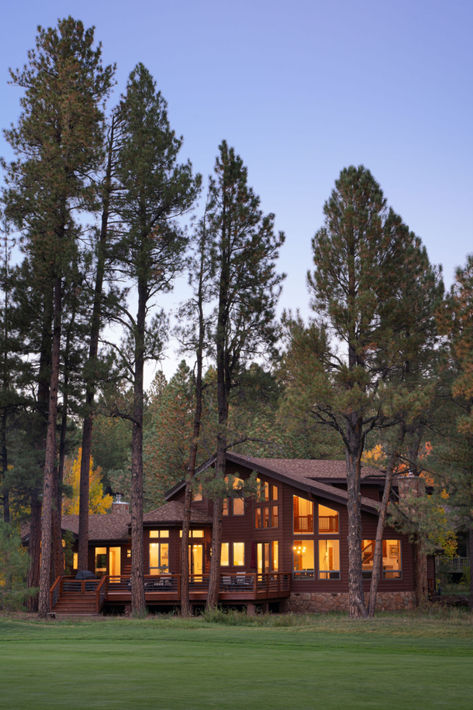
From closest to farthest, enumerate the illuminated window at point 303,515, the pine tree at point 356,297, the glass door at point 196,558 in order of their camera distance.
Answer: the pine tree at point 356,297 < the illuminated window at point 303,515 < the glass door at point 196,558

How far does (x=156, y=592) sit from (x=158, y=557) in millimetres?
5705

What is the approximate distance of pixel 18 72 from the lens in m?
30.1

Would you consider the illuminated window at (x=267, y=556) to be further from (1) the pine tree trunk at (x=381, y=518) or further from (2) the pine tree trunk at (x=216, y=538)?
(1) the pine tree trunk at (x=381, y=518)

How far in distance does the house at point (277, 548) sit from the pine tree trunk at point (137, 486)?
8.10ft

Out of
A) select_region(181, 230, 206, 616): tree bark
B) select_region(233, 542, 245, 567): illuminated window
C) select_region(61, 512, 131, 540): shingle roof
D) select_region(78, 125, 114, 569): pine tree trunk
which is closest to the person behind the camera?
select_region(78, 125, 114, 569): pine tree trunk

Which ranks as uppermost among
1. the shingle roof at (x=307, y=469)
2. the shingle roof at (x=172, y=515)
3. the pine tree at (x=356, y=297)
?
the pine tree at (x=356, y=297)

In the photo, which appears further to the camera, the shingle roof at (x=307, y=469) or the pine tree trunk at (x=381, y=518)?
the shingle roof at (x=307, y=469)

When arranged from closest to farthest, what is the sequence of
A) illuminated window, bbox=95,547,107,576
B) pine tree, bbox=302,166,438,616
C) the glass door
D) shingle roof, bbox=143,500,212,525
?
1. pine tree, bbox=302,166,438,616
2. shingle roof, bbox=143,500,212,525
3. the glass door
4. illuminated window, bbox=95,547,107,576

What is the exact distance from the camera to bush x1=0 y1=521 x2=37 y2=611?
27703mm

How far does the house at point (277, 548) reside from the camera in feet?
106

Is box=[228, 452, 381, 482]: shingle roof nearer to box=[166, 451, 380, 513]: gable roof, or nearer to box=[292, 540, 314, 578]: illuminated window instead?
box=[166, 451, 380, 513]: gable roof

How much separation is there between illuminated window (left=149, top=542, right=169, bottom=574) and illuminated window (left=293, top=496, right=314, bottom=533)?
6382mm

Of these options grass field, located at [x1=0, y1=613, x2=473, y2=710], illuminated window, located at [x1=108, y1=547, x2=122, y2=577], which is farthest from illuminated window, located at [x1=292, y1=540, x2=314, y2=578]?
grass field, located at [x1=0, y1=613, x2=473, y2=710]

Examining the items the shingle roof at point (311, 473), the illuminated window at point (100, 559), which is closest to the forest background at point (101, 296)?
the shingle roof at point (311, 473)
